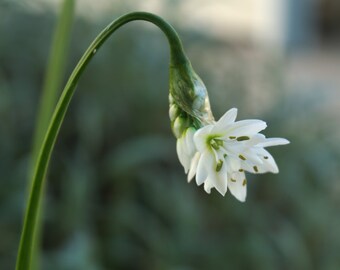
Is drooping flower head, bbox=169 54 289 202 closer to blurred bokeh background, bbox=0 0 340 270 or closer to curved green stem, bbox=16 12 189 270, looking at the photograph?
curved green stem, bbox=16 12 189 270

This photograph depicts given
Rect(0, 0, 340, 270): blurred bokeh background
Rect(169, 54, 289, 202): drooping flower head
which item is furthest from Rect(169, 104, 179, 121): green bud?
Rect(0, 0, 340, 270): blurred bokeh background

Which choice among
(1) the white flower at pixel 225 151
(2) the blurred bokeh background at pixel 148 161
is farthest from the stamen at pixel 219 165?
(2) the blurred bokeh background at pixel 148 161

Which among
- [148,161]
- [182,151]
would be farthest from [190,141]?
[148,161]

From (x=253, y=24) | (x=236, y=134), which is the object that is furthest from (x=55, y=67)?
(x=253, y=24)

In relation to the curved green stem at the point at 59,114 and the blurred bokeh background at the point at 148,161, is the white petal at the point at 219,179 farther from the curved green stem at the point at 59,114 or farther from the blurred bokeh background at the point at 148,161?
the blurred bokeh background at the point at 148,161

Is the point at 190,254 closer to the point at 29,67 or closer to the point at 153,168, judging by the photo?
the point at 153,168

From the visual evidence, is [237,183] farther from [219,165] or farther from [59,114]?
[59,114]
